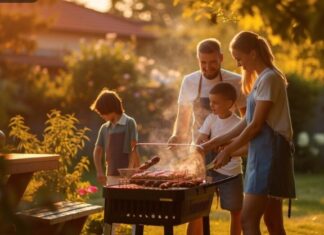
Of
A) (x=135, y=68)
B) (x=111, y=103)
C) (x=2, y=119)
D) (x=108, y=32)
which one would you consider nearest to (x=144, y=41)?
(x=108, y=32)

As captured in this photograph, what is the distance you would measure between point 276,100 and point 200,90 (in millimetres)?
1502

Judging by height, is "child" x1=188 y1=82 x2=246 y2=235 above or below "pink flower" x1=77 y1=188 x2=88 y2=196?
above

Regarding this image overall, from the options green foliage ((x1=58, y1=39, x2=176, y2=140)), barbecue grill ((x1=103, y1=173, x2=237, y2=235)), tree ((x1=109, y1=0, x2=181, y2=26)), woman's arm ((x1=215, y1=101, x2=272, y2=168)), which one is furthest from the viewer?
tree ((x1=109, y1=0, x2=181, y2=26))

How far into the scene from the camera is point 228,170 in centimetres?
673

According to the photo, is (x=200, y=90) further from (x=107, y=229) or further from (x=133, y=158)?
(x=107, y=229)

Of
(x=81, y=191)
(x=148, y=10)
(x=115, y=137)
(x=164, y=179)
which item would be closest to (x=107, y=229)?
(x=115, y=137)

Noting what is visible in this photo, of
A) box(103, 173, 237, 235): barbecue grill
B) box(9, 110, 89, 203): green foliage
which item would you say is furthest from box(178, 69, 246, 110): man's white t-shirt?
box(9, 110, 89, 203): green foliage

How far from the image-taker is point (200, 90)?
273 inches

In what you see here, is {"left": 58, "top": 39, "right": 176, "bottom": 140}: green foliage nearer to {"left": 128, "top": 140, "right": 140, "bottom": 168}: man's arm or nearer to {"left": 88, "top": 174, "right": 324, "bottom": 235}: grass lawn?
{"left": 88, "top": 174, "right": 324, "bottom": 235}: grass lawn

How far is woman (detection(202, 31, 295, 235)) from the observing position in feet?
18.0

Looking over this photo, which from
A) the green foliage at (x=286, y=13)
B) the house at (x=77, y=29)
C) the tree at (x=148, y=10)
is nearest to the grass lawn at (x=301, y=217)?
the green foliage at (x=286, y=13)

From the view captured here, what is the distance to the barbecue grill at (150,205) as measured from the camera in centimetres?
534

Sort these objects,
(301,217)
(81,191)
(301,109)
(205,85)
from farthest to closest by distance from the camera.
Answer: (301,109) → (301,217) → (81,191) → (205,85)

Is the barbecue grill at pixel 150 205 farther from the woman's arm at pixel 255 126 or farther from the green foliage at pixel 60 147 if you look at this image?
the green foliage at pixel 60 147
